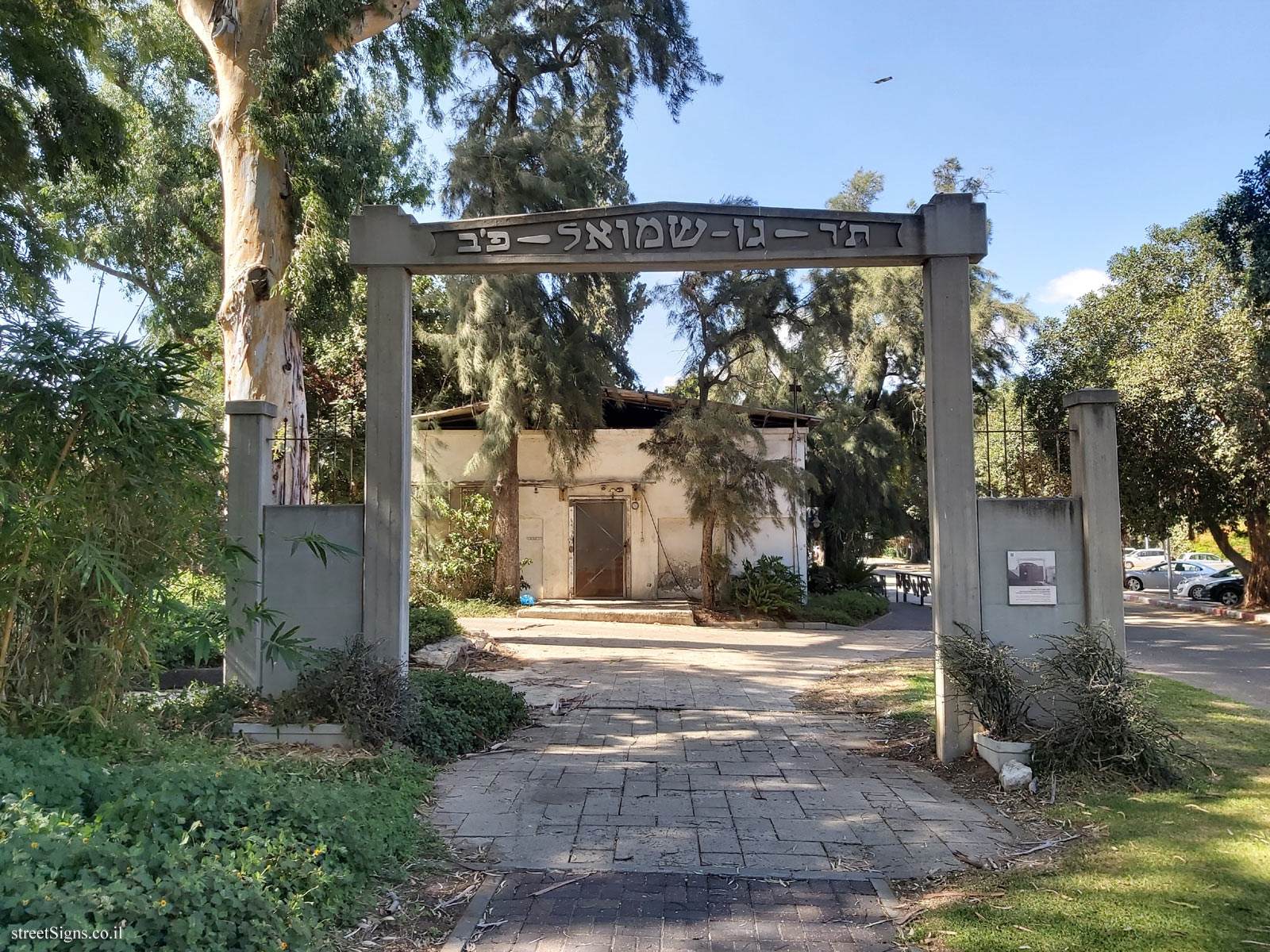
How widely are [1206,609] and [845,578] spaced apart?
382 inches

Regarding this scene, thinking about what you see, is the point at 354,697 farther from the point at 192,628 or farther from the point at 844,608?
the point at 844,608

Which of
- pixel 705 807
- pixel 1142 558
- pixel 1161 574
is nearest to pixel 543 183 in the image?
pixel 705 807

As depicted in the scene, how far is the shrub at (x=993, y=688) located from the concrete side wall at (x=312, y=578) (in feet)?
15.3

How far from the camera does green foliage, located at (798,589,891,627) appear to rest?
1827cm

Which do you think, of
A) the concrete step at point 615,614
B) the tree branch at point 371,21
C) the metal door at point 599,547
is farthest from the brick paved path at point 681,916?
the metal door at point 599,547

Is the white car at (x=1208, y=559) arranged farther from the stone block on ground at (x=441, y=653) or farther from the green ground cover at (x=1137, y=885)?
the green ground cover at (x=1137, y=885)

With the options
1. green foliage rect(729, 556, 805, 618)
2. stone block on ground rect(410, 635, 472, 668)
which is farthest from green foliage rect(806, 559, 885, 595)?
stone block on ground rect(410, 635, 472, 668)

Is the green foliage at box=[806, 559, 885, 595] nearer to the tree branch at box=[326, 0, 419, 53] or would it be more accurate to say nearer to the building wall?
the building wall

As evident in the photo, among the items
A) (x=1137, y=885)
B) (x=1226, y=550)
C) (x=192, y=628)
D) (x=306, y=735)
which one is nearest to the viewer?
(x=1137, y=885)

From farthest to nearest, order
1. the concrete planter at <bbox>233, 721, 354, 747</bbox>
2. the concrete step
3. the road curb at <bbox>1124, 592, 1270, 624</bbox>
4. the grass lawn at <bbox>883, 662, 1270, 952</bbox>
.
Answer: the road curb at <bbox>1124, 592, 1270, 624</bbox>, the concrete step, the concrete planter at <bbox>233, 721, 354, 747</bbox>, the grass lawn at <bbox>883, 662, 1270, 952</bbox>

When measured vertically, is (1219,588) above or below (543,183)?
below

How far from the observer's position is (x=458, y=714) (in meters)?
6.98

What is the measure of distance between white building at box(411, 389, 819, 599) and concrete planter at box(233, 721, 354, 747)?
12.9 metres

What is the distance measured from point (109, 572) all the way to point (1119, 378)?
2176cm
